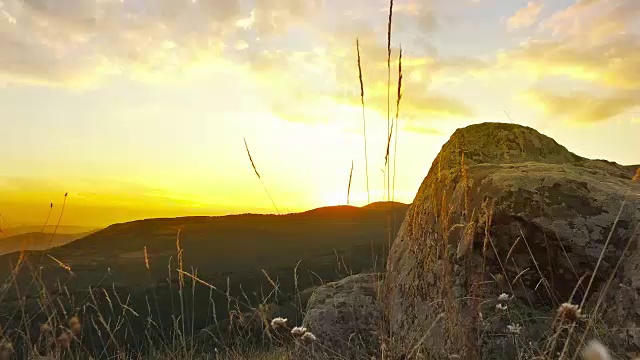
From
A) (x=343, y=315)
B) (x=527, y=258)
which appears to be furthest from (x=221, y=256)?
(x=527, y=258)

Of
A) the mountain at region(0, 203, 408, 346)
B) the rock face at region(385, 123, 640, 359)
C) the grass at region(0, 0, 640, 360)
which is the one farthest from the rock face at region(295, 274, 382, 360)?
the mountain at region(0, 203, 408, 346)

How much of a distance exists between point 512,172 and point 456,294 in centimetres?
125

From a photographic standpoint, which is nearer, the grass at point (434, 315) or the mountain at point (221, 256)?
the grass at point (434, 315)

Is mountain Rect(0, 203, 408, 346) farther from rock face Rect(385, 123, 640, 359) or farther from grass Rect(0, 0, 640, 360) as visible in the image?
rock face Rect(385, 123, 640, 359)

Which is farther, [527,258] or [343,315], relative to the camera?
[343,315]

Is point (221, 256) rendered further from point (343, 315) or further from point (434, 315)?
point (434, 315)

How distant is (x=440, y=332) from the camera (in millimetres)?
4715

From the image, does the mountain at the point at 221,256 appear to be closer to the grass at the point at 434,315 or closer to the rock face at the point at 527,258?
the grass at the point at 434,315

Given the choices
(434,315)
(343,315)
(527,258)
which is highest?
(527,258)

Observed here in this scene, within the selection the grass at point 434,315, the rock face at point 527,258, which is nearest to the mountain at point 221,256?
the grass at point 434,315

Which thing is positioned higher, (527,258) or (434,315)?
(527,258)

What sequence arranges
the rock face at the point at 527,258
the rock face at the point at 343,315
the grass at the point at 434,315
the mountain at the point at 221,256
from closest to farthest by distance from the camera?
1. the grass at the point at 434,315
2. the rock face at the point at 527,258
3. the rock face at the point at 343,315
4. the mountain at the point at 221,256

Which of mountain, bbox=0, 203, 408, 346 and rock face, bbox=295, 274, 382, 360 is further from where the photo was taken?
mountain, bbox=0, 203, 408, 346

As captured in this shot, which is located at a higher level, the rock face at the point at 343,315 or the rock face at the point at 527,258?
→ the rock face at the point at 527,258
